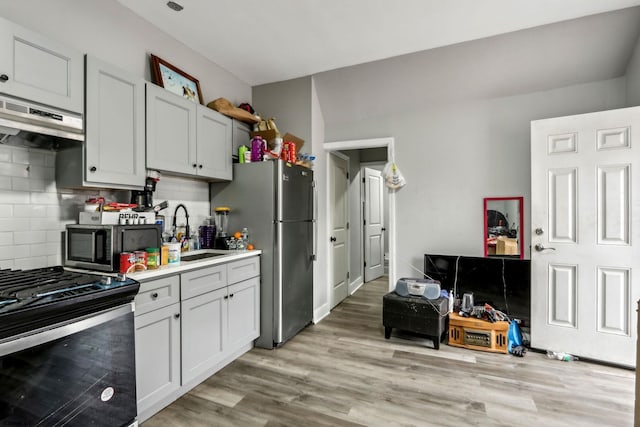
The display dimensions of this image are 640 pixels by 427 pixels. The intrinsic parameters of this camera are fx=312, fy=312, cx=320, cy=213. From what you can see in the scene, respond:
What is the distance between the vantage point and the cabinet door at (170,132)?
2238mm

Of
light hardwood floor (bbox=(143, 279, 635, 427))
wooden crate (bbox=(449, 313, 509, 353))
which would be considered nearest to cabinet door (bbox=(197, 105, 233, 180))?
light hardwood floor (bbox=(143, 279, 635, 427))

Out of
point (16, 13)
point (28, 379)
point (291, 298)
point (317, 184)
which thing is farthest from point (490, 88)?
point (28, 379)

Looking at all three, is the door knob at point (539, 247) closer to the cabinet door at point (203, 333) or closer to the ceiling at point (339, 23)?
the ceiling at point (339, 23)

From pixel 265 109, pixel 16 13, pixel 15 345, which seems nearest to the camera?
pixel 15 345

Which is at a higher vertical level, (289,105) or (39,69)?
(289,105)

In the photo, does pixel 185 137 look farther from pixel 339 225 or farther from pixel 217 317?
pixel 339 225

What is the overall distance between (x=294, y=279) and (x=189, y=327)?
1.19 meters

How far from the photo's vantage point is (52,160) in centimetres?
195

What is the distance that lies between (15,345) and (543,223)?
3548 mm

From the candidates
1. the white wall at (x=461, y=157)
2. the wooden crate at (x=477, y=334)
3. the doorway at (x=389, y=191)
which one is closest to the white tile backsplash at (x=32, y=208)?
the doorway at (x=389, y=191)

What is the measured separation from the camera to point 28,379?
1171mm

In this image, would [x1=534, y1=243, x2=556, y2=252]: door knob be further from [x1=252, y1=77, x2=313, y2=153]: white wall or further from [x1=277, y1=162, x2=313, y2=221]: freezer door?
[x1=252, y1=77, x2=313, y2=153]: white wall

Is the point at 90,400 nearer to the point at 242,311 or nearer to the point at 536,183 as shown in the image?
the point at 242,311

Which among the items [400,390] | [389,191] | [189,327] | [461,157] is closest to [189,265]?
[189,327]
